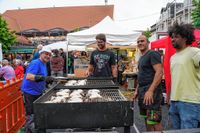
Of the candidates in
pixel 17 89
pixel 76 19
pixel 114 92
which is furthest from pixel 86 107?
pixel 76 19

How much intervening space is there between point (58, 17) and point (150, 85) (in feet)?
269

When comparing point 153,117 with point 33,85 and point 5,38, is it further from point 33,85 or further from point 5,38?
point 5,38

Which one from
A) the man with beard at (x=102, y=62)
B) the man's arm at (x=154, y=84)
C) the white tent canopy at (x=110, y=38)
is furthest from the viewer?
the white tent canopy at (x=110, y=38)

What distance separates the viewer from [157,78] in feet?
15.3

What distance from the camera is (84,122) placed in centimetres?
341

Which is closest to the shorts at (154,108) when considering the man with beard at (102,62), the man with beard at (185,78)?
the man with beard at (185,78)

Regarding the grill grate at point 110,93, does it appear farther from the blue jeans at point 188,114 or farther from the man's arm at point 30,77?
the man's arm at point 30,77

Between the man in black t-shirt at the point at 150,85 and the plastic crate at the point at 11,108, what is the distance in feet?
8.10

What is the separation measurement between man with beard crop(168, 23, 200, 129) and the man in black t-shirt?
0.61 meters

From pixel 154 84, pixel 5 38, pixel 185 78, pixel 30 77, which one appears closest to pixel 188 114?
pixel 185 78

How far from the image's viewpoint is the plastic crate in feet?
19.2

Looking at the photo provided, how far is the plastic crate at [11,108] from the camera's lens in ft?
19.2

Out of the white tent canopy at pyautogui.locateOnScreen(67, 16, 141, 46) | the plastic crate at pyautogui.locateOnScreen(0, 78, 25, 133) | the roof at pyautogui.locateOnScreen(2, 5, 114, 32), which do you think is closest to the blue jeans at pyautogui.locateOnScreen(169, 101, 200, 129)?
the plastic crate at pyautogui.locateOnScreen(0, 78, 25, 133)

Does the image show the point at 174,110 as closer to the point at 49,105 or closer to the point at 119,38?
the point at 49,105
